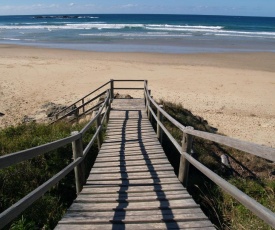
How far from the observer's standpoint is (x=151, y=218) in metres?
3.50

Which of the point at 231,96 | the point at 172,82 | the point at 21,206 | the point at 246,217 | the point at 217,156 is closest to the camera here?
the point at 21,206

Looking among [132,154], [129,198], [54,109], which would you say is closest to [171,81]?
[54,109]

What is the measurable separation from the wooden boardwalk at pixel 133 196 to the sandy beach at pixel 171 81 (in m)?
7.84

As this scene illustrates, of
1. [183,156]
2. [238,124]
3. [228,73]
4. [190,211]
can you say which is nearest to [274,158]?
[190,211]

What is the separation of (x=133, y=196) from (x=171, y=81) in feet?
57.5

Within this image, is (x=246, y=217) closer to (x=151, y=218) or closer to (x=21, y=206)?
(x=151, y=218)

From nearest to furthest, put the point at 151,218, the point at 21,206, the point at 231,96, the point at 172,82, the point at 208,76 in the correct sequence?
the point at 21,206 → the point at 151,218 → the point at 231,96 → the point at 172,82 → the point at 208,76

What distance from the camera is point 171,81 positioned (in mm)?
21203

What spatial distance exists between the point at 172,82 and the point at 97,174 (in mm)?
16438

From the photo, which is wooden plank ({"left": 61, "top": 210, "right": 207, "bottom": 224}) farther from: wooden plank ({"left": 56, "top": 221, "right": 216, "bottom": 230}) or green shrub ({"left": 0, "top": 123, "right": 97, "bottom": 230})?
green shrub ({"left": 0, "top": 123, "right": 97, "bottom": 230})

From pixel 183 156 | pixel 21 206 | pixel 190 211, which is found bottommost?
pixel 190 211

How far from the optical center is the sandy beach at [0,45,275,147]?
48.8 ft

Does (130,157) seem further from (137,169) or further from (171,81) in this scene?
(171,81)

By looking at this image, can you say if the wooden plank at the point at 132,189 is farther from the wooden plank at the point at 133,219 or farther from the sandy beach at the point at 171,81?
the sandy beach at the point at 171,81
